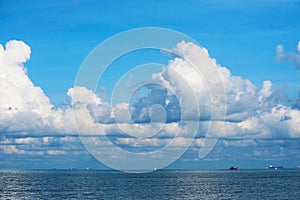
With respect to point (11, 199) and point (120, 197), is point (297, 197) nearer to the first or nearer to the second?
point (120, 197)

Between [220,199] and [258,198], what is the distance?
41.9 feet

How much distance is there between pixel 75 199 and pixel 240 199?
4996cm

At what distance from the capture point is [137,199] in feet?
481

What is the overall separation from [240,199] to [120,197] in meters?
37.2

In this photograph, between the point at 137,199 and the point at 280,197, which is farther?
the point at 280,197

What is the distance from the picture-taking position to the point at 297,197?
155750mm

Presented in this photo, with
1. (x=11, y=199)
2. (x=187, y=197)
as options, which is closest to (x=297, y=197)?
(x=187, y=197)

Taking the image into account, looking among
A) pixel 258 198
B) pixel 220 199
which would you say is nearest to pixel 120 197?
pixel 220 199

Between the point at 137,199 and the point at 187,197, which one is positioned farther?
the point at 187,197

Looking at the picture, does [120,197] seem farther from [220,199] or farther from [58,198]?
[220,199]

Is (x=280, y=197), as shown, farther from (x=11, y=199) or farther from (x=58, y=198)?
(x=11, y=199)

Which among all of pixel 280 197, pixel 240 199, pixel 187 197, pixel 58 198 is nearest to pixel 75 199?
pixel 58 198

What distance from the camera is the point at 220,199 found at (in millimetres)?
150500

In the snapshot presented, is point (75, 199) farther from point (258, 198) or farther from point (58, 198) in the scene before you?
point (258, 198)
